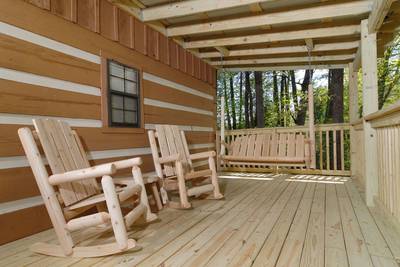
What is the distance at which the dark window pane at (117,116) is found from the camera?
317 cm

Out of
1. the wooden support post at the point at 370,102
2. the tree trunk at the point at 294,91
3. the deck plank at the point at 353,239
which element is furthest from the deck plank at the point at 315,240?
the tree trunk at the point at 294,91

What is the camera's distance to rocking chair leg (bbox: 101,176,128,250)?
176 cm

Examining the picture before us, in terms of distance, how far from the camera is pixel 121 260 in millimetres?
1753

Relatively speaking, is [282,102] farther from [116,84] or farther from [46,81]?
[46,81]

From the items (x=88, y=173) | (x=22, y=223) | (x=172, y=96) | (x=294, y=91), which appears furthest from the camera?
(x=294, y=91)

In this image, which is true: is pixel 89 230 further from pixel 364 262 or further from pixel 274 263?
pixel 364 262

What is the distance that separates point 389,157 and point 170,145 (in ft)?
7.30

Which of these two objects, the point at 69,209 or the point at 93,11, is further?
the point at 93,11

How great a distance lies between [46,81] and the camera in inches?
95.4

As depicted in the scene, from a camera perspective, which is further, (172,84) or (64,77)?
(172,84)

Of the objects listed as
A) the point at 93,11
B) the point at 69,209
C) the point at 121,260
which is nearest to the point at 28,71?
the point at 93,11

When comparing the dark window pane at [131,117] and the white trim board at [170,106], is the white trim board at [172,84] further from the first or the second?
the dark window pane at [131,117]

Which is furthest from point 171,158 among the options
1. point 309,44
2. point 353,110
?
point 353,110

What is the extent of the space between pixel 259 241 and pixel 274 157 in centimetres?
284
